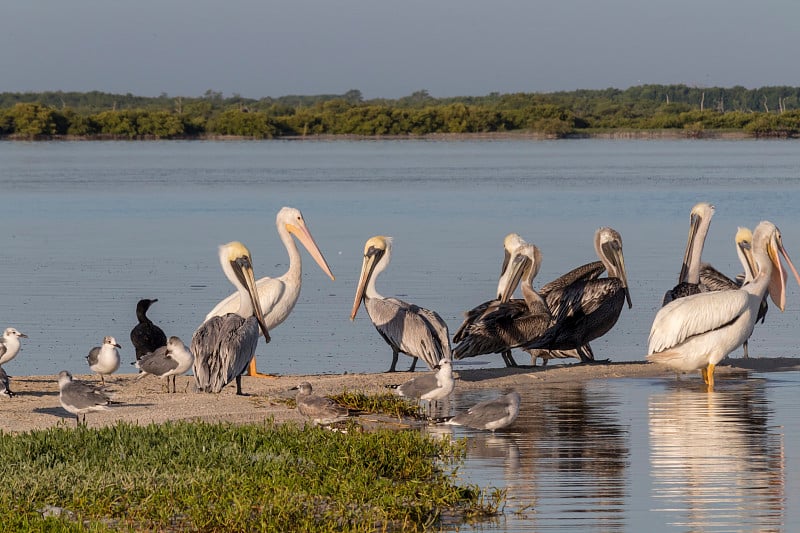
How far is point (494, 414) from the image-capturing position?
7.55 metres

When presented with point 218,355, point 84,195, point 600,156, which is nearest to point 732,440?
point 218,355

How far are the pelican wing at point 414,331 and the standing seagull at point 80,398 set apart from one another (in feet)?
8.38

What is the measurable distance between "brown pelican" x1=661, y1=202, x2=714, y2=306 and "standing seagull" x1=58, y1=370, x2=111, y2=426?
478cm

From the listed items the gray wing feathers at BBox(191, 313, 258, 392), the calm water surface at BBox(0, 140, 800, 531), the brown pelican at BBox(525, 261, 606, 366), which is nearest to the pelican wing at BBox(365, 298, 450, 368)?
the calm water surface at BBox(0, 140, 800, 531)

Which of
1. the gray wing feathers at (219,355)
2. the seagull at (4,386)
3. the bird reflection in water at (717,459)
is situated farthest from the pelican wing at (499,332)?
the seagull at (4,386)

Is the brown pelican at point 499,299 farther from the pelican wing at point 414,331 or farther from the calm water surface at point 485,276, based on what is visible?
the calm water surface at point 485,276

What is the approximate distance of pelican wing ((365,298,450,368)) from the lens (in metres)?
9.68

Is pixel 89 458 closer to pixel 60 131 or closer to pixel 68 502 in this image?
pixel 68 502

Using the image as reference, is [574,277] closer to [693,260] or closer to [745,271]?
[693,260]

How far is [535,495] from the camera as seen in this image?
20.1 feet

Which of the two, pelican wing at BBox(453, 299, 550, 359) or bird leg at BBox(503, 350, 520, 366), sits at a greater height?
pelican wing at BBox(453, 299, 550, 359)

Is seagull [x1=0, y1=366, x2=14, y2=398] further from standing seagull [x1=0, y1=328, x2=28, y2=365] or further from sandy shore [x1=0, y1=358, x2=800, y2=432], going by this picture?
standing seagull [x1=0, y1=328, x2=28, y2=365]

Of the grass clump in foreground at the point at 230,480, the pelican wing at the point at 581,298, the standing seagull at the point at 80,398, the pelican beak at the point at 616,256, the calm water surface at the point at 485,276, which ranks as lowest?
the calm water surface at the point at 485,276

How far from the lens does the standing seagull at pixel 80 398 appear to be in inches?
309
